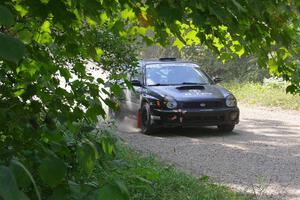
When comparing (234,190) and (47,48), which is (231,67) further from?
(47,48)

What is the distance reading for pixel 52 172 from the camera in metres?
1.59

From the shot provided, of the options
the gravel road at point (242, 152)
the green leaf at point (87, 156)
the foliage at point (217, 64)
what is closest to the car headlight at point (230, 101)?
the gravel road at point (242, 152)

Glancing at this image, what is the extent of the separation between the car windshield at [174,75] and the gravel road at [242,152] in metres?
1.19

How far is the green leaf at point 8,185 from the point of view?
0.97 m

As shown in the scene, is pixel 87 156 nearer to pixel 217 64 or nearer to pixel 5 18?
pixel 5 18

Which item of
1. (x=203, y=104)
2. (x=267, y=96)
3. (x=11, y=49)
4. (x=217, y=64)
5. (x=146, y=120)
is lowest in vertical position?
(x=146, y=120)

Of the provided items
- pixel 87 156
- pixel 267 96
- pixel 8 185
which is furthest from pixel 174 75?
pixel 8 185

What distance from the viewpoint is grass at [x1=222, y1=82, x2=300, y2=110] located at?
57.6 ft

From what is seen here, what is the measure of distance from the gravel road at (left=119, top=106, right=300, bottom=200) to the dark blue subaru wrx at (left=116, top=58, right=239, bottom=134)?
363 millimetres

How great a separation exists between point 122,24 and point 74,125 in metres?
1.18

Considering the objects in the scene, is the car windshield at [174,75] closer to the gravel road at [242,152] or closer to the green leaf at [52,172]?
the gravel road at [242,152]

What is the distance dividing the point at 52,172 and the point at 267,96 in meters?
17.8

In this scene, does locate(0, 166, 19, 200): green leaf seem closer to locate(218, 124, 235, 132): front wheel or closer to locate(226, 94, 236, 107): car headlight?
locate(226, 94, 236, 107): car headlight

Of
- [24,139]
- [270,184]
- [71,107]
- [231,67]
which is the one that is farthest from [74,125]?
[231,67]
